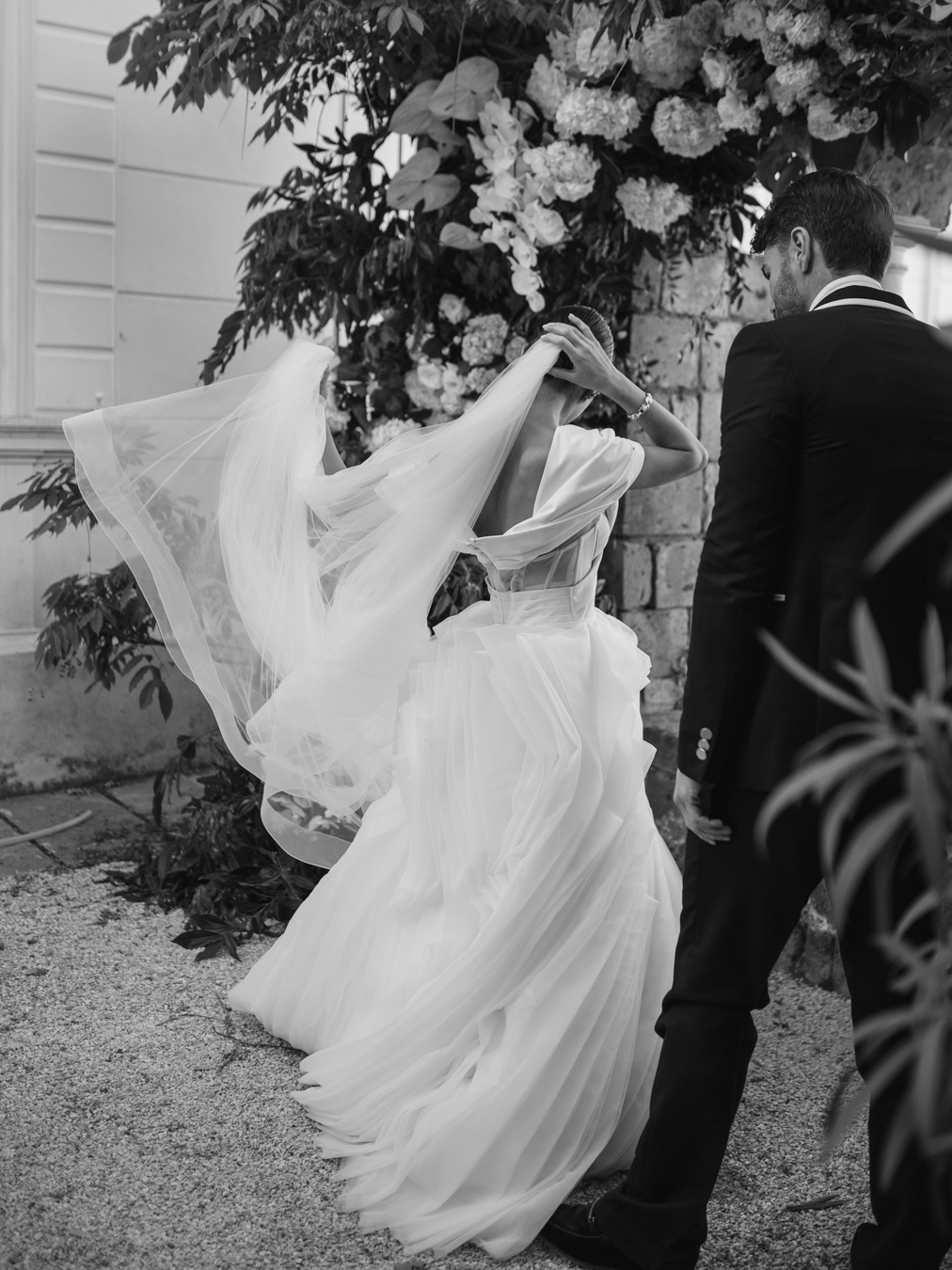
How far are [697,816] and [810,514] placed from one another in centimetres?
54

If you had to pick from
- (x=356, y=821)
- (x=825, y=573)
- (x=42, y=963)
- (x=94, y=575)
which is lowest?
(x=42, y=963)

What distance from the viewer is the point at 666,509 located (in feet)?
16.3

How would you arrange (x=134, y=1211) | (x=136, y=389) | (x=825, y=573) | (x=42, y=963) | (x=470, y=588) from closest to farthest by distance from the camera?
(x=825, y=573)
(x=134, y=1211)
(x=42, y=963)
(x=470, y=588)
(x=136, y=389)

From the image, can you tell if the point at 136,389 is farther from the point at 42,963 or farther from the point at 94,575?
the point at 42,963

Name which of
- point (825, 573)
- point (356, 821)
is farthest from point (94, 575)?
point (825, 573)

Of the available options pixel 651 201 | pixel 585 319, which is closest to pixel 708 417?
pixel 651 201

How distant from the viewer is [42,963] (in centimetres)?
372

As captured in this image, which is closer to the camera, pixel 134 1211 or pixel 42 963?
pixel 134 1211

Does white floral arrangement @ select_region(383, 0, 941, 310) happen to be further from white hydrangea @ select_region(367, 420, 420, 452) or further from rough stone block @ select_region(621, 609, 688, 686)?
rough stone block @ select_region(621, 609, 688, 686)

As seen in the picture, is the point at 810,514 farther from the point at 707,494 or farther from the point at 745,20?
the point at 707,494

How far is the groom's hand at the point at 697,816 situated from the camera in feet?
7.04

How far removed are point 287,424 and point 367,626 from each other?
2.11 ft

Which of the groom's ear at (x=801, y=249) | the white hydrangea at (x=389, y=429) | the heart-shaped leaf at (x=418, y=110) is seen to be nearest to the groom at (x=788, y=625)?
the groom's ear at (x=801, y=249)

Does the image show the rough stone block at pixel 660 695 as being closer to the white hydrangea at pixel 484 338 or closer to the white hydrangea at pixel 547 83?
the white hydrangea at pixel 484 338
